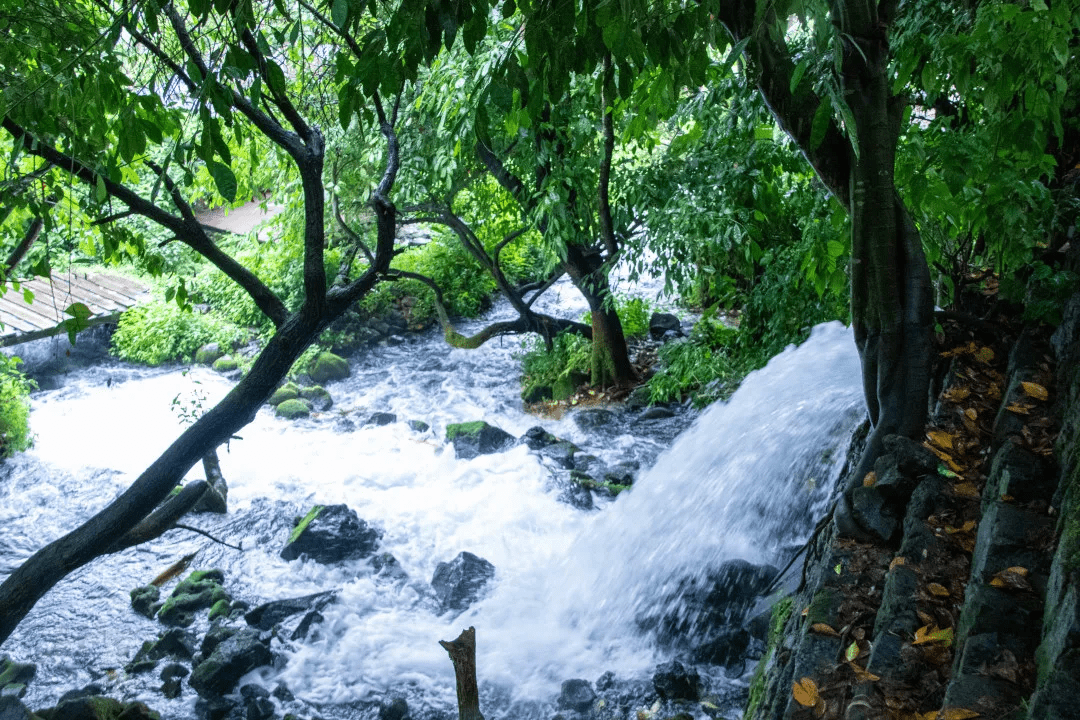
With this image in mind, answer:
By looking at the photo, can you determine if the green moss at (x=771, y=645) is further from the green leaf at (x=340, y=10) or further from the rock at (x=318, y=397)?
the rock at (x=318, y=397)

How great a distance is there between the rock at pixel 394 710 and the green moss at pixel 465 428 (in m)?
4.31

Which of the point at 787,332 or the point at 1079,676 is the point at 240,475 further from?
the point at 1079,676

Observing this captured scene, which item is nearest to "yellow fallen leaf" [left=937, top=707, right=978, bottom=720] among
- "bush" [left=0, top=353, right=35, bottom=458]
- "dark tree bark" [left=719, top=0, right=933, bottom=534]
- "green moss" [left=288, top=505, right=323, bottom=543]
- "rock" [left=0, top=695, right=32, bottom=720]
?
"dark tree bark" [left=719, top=0, right=933, bottom=534]

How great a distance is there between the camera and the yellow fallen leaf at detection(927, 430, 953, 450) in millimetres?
3844

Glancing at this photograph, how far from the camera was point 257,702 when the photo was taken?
212 inches

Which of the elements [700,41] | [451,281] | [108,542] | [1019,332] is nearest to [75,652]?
Answer: [108,542]

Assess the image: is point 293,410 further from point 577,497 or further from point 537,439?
point 577,497

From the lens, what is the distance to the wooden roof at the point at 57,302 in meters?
10.3

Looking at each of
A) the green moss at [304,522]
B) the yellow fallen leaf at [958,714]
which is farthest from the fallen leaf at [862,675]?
the green moss at [304,522]

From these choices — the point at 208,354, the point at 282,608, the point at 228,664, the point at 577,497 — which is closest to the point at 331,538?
the point at 282,608

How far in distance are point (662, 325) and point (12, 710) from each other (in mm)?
9460

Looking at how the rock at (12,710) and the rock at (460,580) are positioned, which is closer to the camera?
the rock at (12,710)

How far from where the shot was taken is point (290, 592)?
6852 millimetres

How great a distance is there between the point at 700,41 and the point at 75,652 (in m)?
6.30
